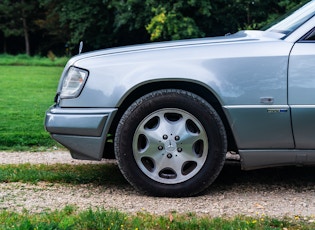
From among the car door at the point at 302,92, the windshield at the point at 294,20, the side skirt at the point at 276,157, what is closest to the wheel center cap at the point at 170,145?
the side skirt at the point at 276,157

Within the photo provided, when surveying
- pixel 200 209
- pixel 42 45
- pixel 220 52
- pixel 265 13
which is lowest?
pixel 42 45

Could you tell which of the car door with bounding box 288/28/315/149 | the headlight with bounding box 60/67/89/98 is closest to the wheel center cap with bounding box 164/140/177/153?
the headlight with bounding box 60/67/89/98

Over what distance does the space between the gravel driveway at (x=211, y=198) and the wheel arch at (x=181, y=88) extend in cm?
44

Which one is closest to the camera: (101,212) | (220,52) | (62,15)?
(101,212)

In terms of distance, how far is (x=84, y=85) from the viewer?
401 centimetres

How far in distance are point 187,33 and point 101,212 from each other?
23.3 meters

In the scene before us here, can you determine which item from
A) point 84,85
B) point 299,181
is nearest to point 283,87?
point 299,181

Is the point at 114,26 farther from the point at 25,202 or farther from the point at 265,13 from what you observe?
the point at 25,202

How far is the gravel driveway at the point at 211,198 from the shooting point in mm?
3637

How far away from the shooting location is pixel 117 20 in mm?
30484

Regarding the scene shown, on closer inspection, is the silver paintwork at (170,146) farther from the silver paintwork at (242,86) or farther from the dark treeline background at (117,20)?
the dark treeline background at (117,20)

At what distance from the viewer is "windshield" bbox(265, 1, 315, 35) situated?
13.4ft

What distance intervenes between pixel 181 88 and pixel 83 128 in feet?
2.69

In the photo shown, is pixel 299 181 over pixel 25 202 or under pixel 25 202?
under
